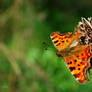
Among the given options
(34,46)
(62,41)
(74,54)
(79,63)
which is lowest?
(79,63)

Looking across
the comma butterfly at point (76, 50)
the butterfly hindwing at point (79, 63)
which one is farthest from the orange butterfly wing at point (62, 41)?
the butterfly hindwing at point (79, 63)

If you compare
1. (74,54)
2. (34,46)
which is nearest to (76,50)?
(74,54)

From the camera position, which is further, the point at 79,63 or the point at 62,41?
the point at 62,41

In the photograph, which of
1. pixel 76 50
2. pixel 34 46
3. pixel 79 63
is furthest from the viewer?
pixel 34 46

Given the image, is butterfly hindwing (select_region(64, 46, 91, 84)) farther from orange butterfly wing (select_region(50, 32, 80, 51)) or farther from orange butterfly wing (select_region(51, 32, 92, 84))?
orange butterfly wing (select_region(50, 32, 80, 51))

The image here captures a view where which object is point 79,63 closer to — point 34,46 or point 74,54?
point 74,54

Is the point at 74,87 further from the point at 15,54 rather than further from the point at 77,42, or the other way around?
the point at 77,42
